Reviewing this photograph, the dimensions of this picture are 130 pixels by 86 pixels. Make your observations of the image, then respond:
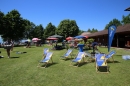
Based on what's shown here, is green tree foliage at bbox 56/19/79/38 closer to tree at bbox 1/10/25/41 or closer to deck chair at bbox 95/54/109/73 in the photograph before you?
tree at bbox 1/10/25/41

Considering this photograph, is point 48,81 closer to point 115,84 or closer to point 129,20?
point 115,84

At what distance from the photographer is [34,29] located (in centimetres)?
7456

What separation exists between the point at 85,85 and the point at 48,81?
5.15 ft

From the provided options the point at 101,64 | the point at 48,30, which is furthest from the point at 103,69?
the point at 48,30

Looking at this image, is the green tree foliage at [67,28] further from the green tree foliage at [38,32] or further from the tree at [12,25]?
the tree at [12,25]

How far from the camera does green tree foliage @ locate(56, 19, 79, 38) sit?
62.6 m

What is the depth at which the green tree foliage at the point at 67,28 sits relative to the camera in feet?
205

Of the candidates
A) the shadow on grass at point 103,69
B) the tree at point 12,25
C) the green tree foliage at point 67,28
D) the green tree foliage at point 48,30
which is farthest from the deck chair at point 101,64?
the green tree foliage at point 48,30

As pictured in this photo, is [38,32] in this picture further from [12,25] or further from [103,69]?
[103,69]

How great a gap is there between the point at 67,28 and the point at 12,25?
28025 millimetres

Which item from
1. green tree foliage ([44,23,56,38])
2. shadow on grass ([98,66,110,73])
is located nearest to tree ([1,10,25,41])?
green tree foliage ([44,23,56,38])

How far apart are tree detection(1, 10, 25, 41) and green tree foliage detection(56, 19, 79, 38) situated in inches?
898

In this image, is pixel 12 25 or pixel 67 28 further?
pixel 67 28

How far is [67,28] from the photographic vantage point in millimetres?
63094
